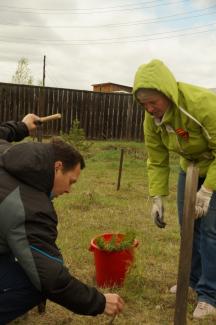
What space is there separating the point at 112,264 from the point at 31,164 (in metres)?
1.52

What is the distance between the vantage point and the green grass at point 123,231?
3246 mm

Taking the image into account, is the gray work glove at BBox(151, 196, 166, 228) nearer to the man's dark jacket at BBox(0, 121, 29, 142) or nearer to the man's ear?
the man's dark jacket at BBox(0, 121, 29, 142)

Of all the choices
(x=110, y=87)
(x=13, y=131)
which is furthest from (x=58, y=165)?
(x=110, y=87)

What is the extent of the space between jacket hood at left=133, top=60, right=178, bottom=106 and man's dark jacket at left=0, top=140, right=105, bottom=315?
0.73 metres

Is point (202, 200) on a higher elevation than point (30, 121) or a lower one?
lower

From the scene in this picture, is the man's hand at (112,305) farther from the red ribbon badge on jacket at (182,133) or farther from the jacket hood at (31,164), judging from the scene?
the red ribbon badge on jacket at (182,133)

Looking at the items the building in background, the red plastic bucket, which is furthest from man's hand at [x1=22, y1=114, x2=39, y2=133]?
the building in background

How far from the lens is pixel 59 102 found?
15.0 metres

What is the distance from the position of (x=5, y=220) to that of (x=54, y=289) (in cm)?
41

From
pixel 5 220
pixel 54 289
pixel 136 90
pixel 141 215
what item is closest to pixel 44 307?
pixel 54 289

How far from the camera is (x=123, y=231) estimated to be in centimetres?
527

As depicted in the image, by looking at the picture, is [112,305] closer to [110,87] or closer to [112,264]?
[112,264]

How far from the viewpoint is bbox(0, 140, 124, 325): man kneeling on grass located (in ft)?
7.34

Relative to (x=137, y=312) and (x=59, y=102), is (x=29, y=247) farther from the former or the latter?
(x=59, y=102)
